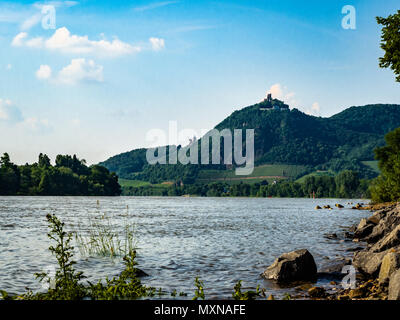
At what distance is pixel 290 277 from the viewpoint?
54.5 feet

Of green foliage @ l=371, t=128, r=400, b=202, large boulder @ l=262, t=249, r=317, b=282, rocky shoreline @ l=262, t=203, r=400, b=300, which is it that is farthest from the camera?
green foliage @ l=371, t=128, r=400, b=202

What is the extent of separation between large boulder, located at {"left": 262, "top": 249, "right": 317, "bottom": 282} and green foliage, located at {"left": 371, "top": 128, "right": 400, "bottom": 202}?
69456 millimetres

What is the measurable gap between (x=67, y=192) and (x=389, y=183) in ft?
459

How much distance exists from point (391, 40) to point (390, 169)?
2554 inches

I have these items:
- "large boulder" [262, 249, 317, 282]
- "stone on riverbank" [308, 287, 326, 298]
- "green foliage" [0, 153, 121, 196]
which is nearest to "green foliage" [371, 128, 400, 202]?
"large boulder" [262, 249, 317, 282]

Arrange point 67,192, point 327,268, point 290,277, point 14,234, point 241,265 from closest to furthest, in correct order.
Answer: point 290,277 → point 327,268 → point 241,265 → point 14,234 → point 67,192

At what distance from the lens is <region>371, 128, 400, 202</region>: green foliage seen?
81.1m

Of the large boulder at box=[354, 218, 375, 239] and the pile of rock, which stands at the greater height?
the pile of rock

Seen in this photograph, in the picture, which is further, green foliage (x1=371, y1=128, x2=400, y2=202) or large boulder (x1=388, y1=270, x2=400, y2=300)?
green foliage (x1=371, y1=128, x2=400, y2=202)

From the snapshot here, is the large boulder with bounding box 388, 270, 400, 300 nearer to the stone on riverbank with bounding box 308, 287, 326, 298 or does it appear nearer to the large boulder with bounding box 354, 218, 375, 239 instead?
the stone on riverbank with bounding box 308, 287, 326, 298

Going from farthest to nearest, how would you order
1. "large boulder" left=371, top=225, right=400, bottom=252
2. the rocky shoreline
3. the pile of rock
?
"large boulder" left=371, top=225, right=400, bottom=252 → the rocky shoreline → the pile of rock
